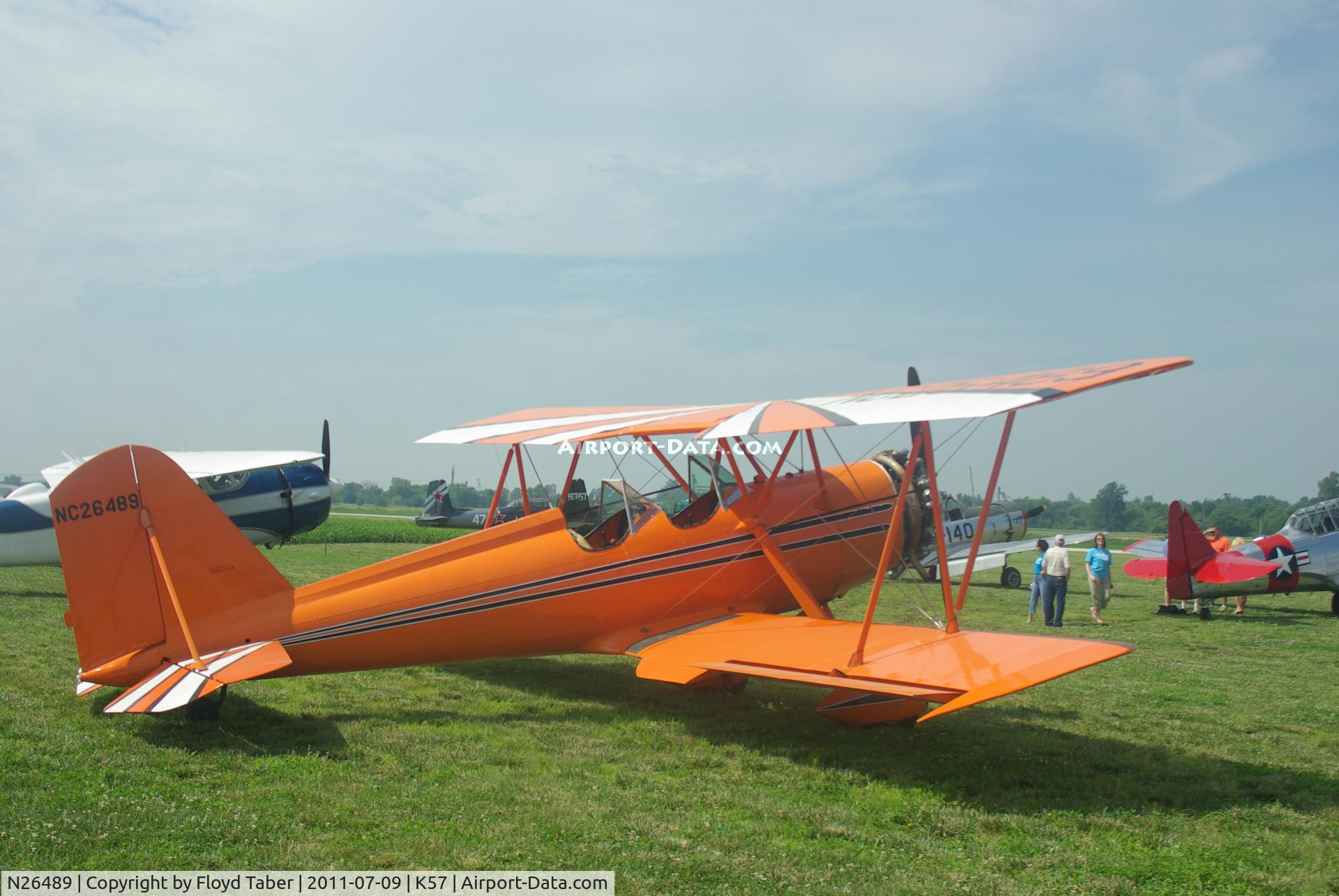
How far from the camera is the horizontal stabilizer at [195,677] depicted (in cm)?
483

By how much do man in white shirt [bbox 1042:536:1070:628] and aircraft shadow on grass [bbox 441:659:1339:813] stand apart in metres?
5.51

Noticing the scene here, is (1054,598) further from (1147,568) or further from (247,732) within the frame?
(247,732)

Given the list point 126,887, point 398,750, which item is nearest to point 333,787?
point 398,750

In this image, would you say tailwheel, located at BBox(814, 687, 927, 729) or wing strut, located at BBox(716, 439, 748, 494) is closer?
tailwheel, located at BBox(814, 687, 927, 729)

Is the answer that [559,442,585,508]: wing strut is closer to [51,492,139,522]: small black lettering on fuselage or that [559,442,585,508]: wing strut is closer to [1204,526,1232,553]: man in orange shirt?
[51,492,139,522]: small black lettering on fuselage

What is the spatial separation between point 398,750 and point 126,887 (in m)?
1.94

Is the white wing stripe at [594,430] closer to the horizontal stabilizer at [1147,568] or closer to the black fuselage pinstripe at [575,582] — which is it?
the black fuselage pinstripe at [575,582]

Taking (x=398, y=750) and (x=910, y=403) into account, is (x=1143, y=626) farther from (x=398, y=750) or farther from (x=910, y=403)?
(x=398, y=750)

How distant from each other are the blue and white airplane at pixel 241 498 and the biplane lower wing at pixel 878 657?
8480 millimetres

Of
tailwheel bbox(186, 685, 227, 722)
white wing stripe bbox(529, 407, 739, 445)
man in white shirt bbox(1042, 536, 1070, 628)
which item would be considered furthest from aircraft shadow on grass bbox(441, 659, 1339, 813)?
man in white shirt bbox(1042, 536, 1070, 628)

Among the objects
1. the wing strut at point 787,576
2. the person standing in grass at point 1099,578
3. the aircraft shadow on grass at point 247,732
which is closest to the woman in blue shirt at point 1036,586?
the person standing in grass at point 1099,578

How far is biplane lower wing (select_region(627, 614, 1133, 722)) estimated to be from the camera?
182 inches

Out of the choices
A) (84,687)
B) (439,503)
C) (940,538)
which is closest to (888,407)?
(940,538)

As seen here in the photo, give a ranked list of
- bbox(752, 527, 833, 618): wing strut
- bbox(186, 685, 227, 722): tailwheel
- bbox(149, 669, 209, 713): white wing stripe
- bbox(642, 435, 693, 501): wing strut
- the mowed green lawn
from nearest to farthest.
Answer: the mowed green lawn → bbox(149, 669, 209, 713): white wing stripe → bbox(186, 685, 227, 722): tailwheel → bbox(752, 527, 833, 618): wing strut → bbox(642, 435, 693, 501): wing strut
